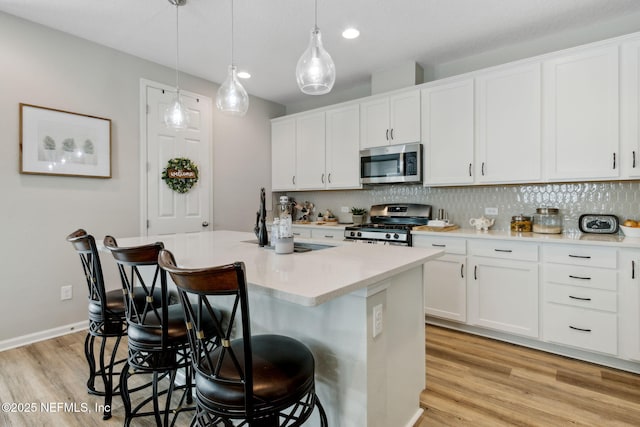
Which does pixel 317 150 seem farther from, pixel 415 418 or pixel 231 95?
pixel 415 418

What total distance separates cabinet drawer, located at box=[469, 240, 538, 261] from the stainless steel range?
2.09 ft

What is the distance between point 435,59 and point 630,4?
158 cm

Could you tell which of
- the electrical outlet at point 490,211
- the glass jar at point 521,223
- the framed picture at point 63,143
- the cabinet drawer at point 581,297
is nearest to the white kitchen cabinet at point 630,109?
the glass jar at point 521,223

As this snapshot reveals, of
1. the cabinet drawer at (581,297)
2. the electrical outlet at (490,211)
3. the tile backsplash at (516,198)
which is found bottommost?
the cabinet drawer at (581,297)

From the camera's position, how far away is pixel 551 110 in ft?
9.36

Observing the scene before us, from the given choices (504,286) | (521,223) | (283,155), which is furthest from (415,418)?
(283,155)

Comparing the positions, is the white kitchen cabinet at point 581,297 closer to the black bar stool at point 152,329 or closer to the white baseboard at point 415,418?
the white baseboard at point 415,418

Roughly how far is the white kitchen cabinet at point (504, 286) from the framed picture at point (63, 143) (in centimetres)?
368

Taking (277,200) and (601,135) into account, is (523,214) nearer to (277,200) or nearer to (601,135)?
(601,135)

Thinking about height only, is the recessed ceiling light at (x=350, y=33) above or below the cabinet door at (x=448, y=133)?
above

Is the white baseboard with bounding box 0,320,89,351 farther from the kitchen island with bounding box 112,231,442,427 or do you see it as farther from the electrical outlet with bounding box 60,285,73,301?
the kitchen island with bounding box 112,231,442,427

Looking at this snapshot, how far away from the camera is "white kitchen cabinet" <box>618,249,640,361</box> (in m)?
2.33

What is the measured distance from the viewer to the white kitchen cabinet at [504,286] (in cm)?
274

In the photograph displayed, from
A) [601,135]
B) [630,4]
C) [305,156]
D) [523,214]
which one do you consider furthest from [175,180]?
[630,4]
